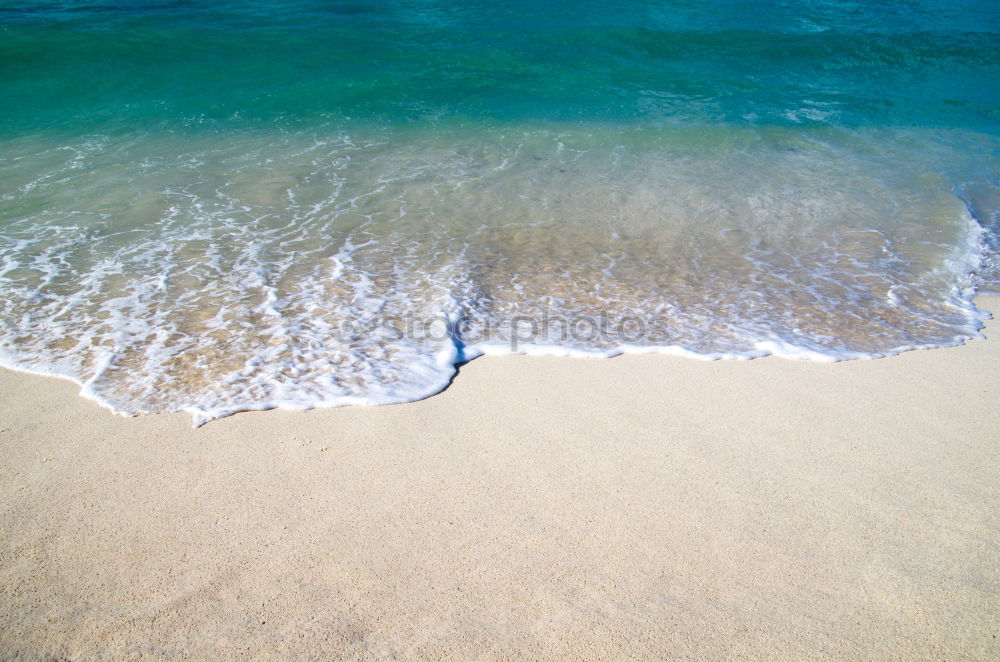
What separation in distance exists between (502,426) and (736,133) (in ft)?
28.2

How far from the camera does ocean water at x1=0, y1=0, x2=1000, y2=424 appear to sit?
154 inches

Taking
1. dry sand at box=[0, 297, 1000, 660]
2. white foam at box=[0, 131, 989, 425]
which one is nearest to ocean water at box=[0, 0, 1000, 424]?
white foam at box=[0, 131, 989, 425]

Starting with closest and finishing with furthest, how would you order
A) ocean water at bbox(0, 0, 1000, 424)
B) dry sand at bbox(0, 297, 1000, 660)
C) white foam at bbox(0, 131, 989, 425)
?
dry sand at bbox(0, 297, 1000, 660) < white foam at bbox(0, 131, 989, 425) < ocean water at bbox(0, 0, 1000, 424)

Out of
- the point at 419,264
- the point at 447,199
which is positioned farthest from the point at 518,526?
the point at 447,199

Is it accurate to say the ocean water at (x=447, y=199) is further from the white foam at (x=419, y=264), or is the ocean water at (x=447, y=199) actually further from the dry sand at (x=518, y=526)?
the dry sand at (x=518, y=526)

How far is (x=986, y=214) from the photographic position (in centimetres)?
675

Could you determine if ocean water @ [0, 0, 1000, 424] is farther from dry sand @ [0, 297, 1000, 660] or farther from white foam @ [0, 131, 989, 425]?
dry sand @ [0, 297, 1000, 660]

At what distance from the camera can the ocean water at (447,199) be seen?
3.90 metres

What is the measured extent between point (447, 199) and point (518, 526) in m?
4.74

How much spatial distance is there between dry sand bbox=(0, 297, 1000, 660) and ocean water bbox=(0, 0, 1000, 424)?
17.7 inches

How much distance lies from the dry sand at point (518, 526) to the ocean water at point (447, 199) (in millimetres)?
451

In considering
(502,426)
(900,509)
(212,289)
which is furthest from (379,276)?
(900,509)

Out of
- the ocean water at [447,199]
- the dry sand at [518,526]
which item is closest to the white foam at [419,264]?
the ocean water at [447,199]

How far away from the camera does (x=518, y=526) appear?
2.44m
